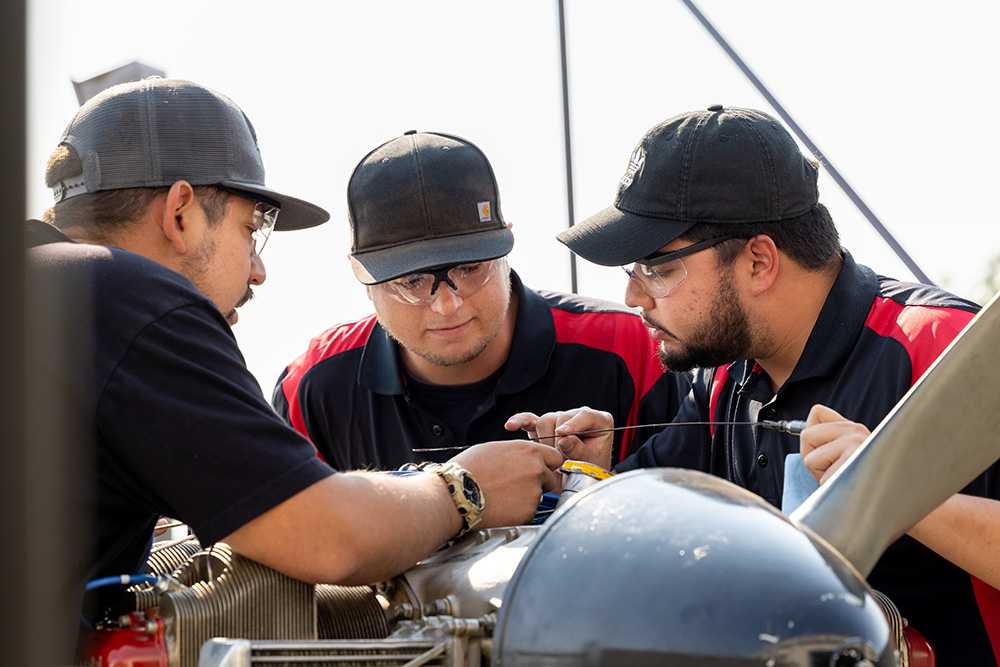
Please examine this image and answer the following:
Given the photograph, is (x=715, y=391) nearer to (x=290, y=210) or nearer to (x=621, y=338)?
(x=621, y=338)

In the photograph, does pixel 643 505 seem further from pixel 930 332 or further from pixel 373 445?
pixel 373 445

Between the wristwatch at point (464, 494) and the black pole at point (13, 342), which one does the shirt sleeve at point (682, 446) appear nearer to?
the wristwatch at point (464, 494)

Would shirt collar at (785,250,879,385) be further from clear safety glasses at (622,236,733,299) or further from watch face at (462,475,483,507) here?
watch face at (462,475,483,507)

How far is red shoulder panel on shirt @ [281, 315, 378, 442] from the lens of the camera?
4.63 m

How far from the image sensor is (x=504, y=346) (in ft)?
14.9

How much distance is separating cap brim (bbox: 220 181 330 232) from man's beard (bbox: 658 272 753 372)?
124 centimetres

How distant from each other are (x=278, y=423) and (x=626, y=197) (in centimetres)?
186

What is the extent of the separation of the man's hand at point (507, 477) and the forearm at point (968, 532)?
865 mm

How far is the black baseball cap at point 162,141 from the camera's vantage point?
322 cm

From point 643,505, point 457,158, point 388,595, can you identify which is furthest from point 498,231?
point 643,505

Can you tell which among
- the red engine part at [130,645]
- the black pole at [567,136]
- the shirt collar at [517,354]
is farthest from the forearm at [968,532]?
the black pole at [567,136]

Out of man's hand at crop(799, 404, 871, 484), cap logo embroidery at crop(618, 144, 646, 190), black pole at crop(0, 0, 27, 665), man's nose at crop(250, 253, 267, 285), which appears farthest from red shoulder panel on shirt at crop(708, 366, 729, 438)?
black pole at crop(0, 0, 27, 665)

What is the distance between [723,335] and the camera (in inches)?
147

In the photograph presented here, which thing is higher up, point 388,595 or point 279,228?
point 279,228
